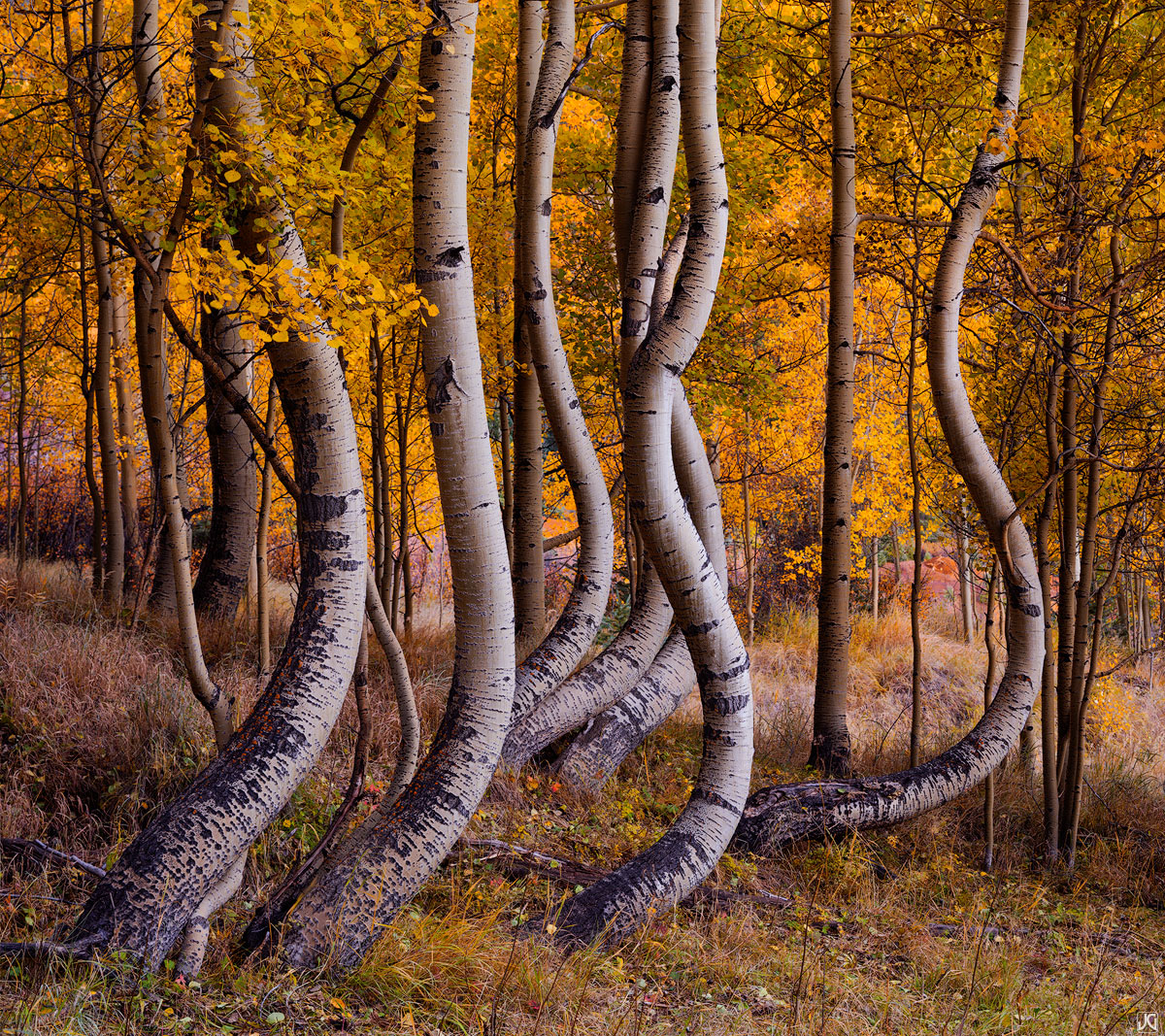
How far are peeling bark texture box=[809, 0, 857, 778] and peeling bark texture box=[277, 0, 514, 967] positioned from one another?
323 cm

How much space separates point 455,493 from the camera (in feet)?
9.96

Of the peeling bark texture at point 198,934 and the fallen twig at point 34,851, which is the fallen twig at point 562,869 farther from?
the fallen twig at point 34,851

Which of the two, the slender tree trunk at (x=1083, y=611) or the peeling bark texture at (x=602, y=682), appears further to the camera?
the slender tree trunk at (x=1083, y=611)

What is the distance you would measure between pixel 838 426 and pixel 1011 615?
161cm

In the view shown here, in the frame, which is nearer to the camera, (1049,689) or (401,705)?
(401,705)

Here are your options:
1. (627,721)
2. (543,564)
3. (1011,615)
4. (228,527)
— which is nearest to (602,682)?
(627,721)

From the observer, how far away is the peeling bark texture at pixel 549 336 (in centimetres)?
466

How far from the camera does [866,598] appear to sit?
49.2 feet

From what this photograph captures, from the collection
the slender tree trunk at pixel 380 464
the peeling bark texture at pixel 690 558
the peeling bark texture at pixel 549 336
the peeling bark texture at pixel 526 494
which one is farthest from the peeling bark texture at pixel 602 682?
the peeling bark texture at pixel 690 558

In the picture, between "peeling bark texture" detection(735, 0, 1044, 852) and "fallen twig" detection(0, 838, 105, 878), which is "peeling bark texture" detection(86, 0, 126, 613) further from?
"peeling bark texture" detection(735, 0, 1044, 852)

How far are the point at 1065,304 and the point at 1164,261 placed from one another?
515 mm

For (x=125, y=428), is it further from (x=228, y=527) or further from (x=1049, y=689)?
(x=1049, y=689)

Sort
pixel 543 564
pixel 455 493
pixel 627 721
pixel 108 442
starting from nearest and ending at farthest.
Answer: pixel 455 493, pixel 627 721, pixel 543 564, pixel 108 442

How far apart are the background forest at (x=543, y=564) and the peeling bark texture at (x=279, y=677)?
0.05 ft
